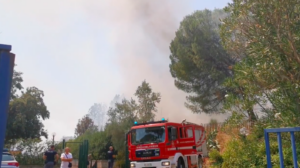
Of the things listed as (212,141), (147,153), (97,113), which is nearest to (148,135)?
(147,153)

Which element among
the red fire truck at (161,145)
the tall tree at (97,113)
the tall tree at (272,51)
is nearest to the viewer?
the tall tree at (272,51)

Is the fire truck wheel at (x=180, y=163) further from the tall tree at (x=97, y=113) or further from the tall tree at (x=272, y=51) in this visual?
the tall tree at (x=97, y=113)

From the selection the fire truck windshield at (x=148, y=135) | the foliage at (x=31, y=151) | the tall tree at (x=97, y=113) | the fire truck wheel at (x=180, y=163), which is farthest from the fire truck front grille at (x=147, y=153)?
the tall tree at (x=97, y=113)

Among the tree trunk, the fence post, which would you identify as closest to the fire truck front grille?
the tree trunk

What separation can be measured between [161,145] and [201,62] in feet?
33.2

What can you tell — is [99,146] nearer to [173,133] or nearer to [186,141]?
[186,141]

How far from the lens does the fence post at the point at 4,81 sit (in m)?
2.23

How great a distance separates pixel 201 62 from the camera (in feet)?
66.5

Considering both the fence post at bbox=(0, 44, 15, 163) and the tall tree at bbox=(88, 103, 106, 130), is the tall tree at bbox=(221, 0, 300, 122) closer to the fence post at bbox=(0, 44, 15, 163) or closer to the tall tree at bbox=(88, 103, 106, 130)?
the fence post at bbox=(0, 44, 15, 163)

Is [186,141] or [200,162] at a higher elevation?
[186,141]

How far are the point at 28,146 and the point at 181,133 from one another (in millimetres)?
8747

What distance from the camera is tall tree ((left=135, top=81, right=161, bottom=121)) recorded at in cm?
2028

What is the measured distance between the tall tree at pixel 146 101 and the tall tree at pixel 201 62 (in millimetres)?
2633

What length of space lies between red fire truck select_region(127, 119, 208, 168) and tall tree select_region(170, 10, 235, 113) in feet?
28.5
